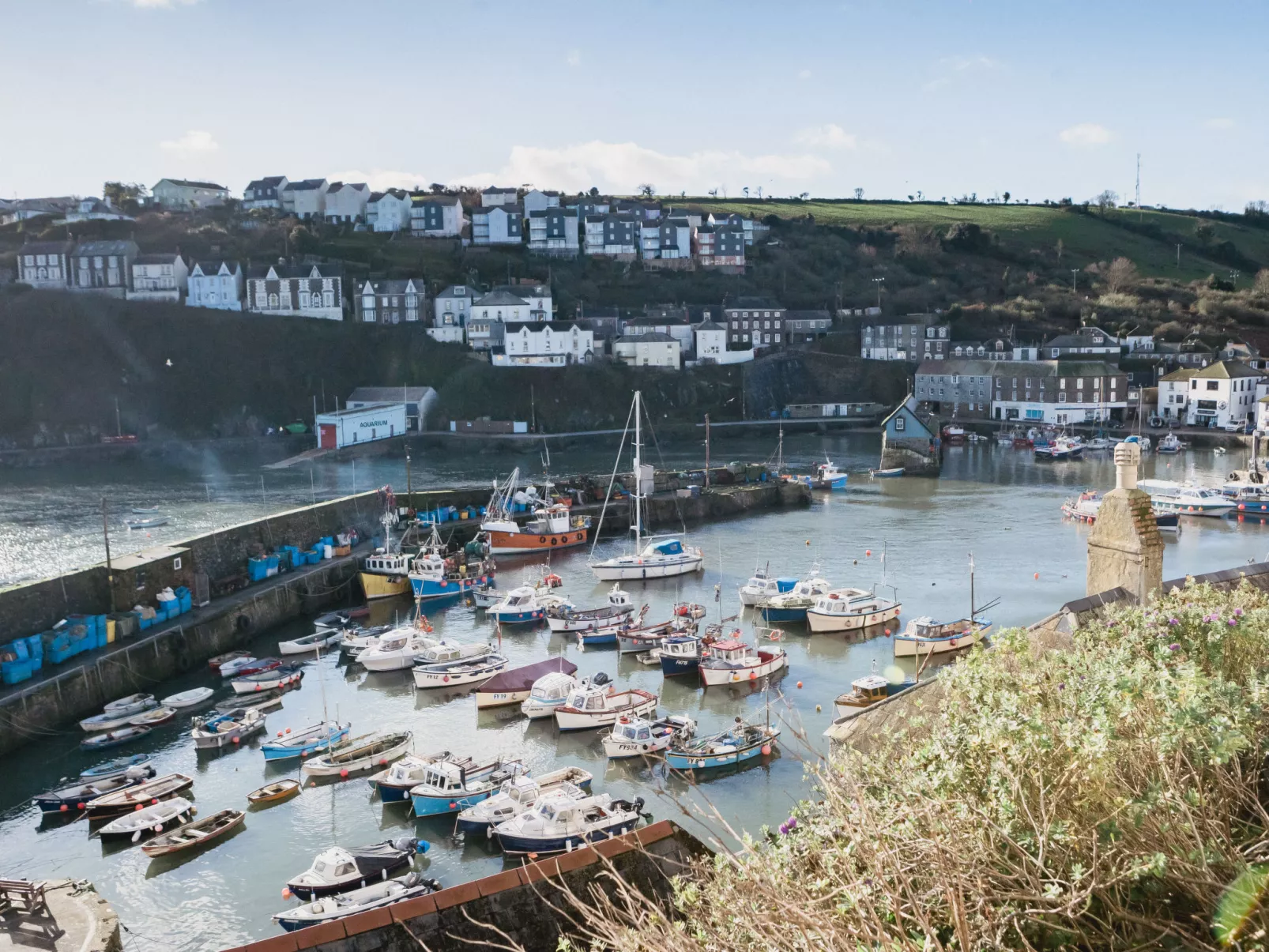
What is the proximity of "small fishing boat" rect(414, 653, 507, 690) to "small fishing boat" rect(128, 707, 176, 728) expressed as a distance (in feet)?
12.9

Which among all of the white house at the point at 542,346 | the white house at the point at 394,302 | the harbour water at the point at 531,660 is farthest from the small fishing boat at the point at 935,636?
the white house at the point at 394,302

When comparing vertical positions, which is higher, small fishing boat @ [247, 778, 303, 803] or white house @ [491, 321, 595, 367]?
white house @ [491, 321, 595, 367]

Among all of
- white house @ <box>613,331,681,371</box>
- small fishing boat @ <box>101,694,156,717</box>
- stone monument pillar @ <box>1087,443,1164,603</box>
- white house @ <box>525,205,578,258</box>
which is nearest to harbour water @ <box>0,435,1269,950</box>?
small fishing boat @ <box>101,694,156,717</box>

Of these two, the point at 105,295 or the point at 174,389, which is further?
the point at 105,295

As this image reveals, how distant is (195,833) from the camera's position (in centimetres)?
1362

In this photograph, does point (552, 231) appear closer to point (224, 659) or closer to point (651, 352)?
point (651, 352)

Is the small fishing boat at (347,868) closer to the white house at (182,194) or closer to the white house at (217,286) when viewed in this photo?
the white house at (217,286)

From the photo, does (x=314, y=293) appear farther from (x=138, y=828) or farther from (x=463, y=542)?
(x=138, y=828)

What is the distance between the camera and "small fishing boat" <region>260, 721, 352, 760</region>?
16.1m

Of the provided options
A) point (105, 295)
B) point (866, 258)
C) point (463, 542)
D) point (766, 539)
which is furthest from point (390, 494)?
point (866, 258)

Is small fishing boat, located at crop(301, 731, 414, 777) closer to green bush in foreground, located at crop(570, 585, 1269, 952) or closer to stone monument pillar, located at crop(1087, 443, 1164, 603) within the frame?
stone monument pillar, located at crop(1087, 443, 1164, 603)

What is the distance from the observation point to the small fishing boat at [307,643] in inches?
827

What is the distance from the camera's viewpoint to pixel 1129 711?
161 inches

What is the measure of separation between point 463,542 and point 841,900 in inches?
1062
